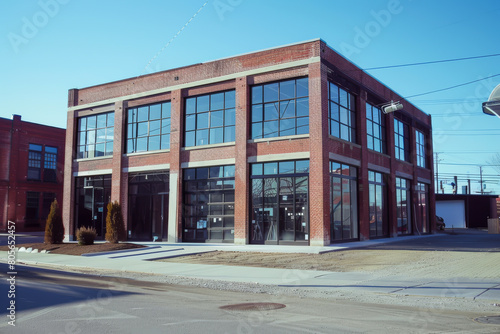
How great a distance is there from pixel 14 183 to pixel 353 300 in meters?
39.6

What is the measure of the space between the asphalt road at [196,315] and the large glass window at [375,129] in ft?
64.2

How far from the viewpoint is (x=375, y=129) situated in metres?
28.5

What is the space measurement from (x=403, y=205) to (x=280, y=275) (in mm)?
20899

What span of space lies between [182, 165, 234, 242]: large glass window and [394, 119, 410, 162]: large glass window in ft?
44.0

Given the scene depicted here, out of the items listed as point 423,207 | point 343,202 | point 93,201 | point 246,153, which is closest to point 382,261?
point 343,202

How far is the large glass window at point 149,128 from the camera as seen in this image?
90.1 ft

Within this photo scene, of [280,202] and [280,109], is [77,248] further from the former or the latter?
[280,109]

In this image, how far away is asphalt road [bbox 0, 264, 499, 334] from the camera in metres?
6.55

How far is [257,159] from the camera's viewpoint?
23500 mm

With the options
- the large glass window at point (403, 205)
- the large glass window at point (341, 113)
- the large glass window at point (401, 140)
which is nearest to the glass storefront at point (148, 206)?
the large glass window at point (341, 113)

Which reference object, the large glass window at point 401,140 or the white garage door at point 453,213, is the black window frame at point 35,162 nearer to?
the large glass window at point 401,140

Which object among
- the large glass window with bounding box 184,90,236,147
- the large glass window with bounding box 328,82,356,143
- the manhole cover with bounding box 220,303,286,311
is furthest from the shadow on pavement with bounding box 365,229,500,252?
the manhole cover with bounding box 220,303,286,311

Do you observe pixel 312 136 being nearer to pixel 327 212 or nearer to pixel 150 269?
pixel 327 212

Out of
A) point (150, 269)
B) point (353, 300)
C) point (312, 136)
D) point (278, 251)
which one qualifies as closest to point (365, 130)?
point (312, 136)
